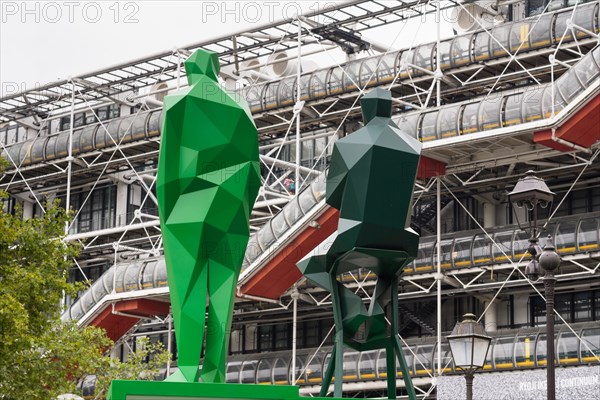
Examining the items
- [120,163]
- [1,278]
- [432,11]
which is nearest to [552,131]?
[432,11]

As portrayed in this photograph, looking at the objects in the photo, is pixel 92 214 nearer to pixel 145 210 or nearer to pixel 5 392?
pixel 145 210

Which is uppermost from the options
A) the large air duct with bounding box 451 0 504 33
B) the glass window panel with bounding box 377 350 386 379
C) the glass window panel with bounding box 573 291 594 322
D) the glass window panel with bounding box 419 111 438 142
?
the large air duct with bounding box 451 0 504 33

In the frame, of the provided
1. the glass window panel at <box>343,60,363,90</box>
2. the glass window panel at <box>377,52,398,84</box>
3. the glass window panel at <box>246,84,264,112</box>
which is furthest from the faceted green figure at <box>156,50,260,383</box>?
the glass window panel at <box>246,84,264,112</box>

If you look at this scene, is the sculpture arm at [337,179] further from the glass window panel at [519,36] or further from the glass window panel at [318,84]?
the glass window panel at [318,84]

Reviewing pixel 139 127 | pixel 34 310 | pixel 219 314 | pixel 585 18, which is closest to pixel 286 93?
pixel 139 127

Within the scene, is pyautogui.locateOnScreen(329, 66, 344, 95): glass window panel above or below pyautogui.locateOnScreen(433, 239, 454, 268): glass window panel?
above

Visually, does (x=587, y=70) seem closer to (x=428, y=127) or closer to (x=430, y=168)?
(x=428, y=127)

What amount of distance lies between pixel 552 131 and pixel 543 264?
47.3 ft

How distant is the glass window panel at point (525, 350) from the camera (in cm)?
3027

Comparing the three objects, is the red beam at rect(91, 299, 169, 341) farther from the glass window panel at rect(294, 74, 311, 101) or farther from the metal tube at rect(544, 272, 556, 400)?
the metal tube at rect(544, 272, 556, 400)

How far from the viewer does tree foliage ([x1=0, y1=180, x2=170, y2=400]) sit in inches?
818

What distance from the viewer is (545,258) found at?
14.1m

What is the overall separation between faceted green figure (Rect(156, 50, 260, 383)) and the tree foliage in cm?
760

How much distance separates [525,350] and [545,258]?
16.8m
